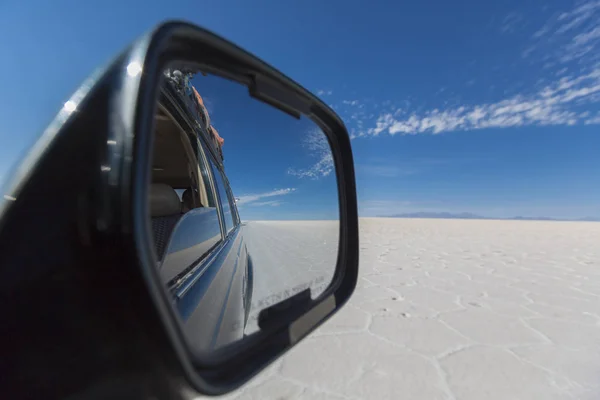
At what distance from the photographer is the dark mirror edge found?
13.6 inches

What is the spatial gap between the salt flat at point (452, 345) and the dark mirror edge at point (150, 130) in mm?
1215

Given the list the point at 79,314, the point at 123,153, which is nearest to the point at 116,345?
the point at 79,314

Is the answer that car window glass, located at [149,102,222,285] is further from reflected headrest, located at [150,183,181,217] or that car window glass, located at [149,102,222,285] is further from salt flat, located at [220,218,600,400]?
salt flat, located at [220,218,600,400]

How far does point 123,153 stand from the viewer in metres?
0.35

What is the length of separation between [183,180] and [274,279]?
0.72 metres

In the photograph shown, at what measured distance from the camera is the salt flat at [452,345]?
1874 millimetres

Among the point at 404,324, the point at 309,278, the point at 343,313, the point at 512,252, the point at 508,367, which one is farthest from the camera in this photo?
the point at 512,252

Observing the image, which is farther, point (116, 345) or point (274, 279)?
point (274, 279)

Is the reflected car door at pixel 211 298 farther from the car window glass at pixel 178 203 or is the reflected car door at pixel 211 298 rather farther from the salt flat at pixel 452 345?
the salt flat at pixel 452 345

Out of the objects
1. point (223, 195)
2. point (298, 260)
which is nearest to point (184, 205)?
point (223, 195)

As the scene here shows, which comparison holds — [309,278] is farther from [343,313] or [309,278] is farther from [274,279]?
[343,313]

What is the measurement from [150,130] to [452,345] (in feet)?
9.03

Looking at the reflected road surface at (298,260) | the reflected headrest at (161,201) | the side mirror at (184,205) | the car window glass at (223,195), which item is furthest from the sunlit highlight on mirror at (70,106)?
the car window glass at (223,195)

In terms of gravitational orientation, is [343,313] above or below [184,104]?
below
